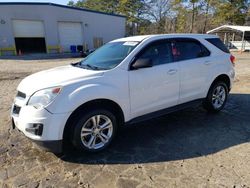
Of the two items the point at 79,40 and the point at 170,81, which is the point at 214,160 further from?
the point at 79,40

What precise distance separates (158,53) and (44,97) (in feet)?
7.02

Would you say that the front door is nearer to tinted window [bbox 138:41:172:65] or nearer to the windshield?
tinted window [bbox 138:41:172:65]

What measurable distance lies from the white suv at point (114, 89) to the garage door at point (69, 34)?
24.7 meters

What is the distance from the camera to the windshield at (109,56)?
3977 mm

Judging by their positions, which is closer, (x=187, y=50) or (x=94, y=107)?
(x=94, y=107)

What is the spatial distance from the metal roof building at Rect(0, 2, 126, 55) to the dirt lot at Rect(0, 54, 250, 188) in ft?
76.6

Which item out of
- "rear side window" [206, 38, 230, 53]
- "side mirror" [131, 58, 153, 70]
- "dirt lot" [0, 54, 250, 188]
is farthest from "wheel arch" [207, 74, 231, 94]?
"side mirror" [131, 58, 153, 70]

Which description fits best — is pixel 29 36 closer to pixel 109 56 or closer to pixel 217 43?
pixel 109 56

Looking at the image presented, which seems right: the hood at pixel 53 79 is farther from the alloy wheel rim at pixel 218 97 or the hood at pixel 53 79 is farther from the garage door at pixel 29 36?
the garage door at pixel 29 36

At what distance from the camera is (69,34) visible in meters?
28.3

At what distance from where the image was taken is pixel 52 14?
26484 millimetres

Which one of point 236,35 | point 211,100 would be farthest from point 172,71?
point 236,35

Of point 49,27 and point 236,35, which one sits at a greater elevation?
point 49,27

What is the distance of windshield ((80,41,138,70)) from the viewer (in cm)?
398
